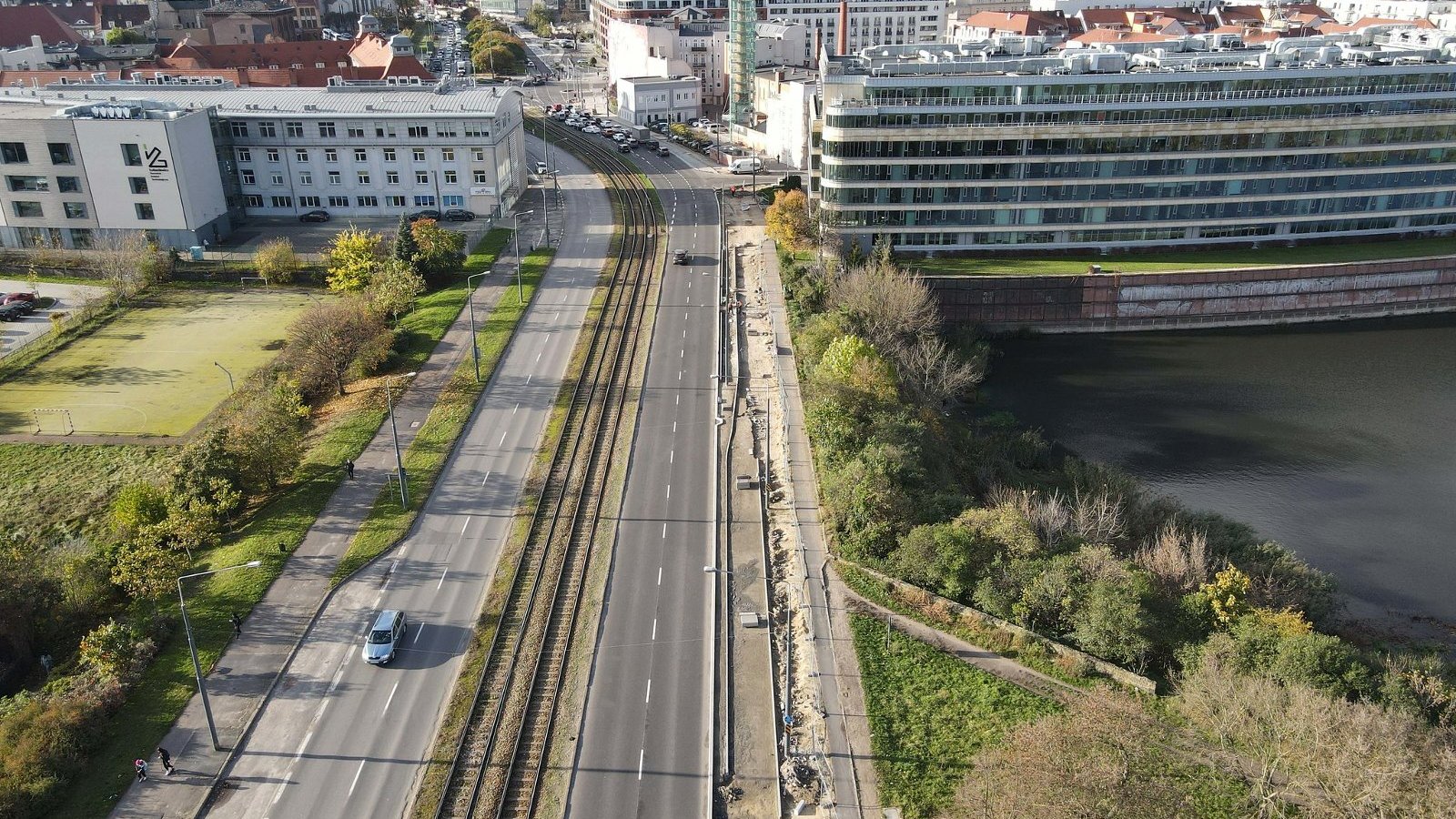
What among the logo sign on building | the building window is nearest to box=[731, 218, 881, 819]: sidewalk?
the logo sign on building

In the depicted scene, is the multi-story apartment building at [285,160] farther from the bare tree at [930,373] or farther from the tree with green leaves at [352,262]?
the bare tree at [930,373]

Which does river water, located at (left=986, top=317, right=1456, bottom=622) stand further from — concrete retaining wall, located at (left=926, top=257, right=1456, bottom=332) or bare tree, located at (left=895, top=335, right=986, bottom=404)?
bare tree, located at (left=895, top=335, right=986, bottom=404)

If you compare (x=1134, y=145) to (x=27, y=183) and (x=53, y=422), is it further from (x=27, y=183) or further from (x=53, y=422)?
(x=27, y=183)

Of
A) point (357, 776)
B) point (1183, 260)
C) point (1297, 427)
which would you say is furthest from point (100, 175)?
point (1297, 427)

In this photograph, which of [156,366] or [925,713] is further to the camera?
[156,366]

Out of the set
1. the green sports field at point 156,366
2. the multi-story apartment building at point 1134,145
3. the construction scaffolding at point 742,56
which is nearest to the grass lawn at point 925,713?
the green sports field at point 156,366

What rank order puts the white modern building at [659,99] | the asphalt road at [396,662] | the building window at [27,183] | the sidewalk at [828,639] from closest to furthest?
→ the sidewalk at [828,639]
the asphalt road at [396,662]
the building window at [27,183]
the white modern building at [659,99]
